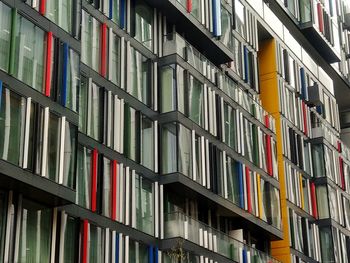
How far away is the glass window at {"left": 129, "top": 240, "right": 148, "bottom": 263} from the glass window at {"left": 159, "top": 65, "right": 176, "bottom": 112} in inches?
289

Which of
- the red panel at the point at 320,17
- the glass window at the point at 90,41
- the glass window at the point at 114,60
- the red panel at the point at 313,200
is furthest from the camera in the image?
the red panel at the point at 320,17

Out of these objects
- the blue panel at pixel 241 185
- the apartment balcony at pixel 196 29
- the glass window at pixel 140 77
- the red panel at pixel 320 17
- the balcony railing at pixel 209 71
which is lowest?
the blue panel at pixel 241 185

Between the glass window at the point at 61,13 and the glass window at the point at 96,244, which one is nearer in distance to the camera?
A: the glass window at the point at 61,13

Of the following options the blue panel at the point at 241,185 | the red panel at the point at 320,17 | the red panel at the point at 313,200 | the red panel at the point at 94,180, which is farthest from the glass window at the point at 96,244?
the red panel at the point at 320,17

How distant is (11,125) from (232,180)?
1815 cm

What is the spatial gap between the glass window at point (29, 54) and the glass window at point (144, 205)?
8.66 metres

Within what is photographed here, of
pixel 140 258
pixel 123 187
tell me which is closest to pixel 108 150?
pixel 123 187

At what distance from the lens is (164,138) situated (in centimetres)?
3722

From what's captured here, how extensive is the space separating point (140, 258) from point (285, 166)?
19.9 m

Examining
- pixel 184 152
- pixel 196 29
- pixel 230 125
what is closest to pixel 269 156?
pixel 230 125

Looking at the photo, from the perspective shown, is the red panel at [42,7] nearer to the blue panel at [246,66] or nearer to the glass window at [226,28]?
the glass window at [226,28]

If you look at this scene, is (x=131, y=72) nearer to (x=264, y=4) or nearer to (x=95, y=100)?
(x=95, y=100)

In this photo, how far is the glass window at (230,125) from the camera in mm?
42562

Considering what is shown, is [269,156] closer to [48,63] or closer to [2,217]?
[48,63]
